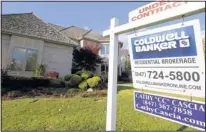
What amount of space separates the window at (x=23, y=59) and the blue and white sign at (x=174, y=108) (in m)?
15.5

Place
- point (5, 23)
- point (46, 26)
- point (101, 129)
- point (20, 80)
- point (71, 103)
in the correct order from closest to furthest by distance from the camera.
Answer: point (101, 129) → point (71, 103) → point (20, 80) → point (5, 23) → point (46, 26)

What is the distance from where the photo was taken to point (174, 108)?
328 centimetres

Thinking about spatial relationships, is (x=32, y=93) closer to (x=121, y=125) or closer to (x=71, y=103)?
(x=71, y=103)

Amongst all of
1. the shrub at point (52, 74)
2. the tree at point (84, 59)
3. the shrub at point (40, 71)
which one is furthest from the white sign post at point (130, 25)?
the tree at point (84, 59)

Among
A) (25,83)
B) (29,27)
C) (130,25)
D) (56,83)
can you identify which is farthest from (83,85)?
(130,25)

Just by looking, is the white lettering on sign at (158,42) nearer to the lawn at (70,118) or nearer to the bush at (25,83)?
the lawn at (70,118)

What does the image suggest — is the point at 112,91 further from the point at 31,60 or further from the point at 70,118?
the point at 31,60

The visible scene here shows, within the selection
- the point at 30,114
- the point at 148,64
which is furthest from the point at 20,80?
the point at 148,64

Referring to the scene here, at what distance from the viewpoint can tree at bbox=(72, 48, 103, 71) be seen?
25.1m

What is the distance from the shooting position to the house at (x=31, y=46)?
17312 mm

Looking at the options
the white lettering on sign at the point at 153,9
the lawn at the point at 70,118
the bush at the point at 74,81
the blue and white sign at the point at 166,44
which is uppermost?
the white lettering on sign at the point at 153,9

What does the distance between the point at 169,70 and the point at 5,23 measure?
58.0 feet

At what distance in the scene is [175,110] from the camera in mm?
3270

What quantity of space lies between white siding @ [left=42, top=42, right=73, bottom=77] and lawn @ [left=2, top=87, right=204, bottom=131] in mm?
11489
